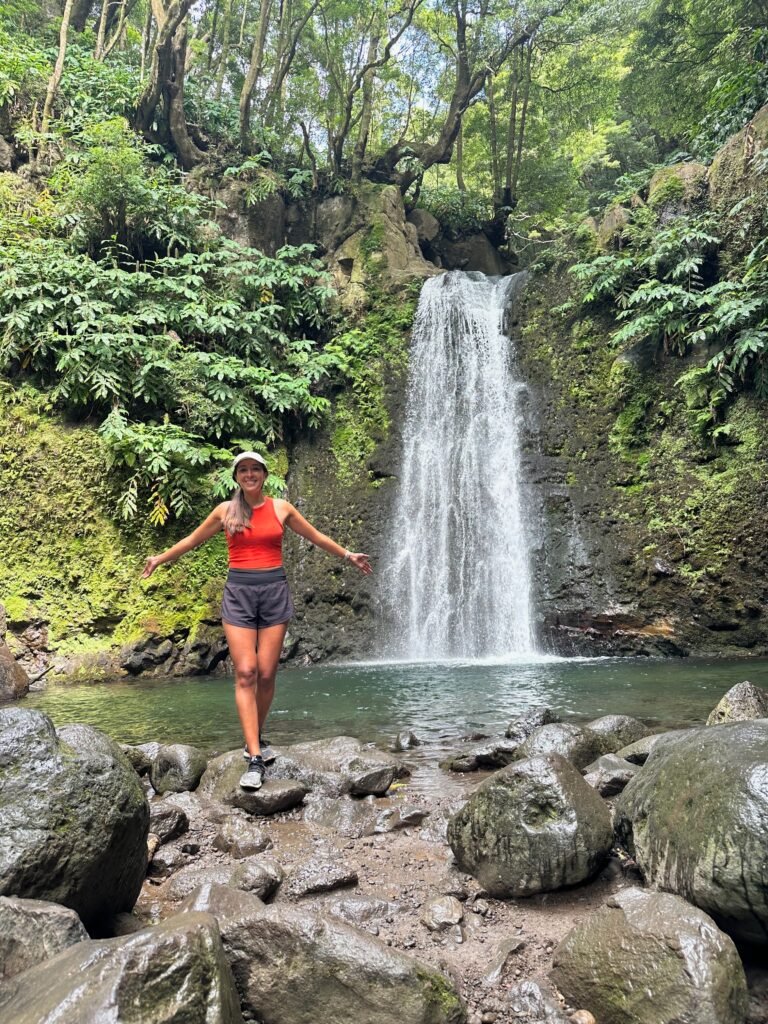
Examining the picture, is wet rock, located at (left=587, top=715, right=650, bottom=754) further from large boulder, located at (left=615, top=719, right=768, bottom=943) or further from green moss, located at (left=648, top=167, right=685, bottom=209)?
green moss, located at (left=648, top=167, right=685, bottom=209)

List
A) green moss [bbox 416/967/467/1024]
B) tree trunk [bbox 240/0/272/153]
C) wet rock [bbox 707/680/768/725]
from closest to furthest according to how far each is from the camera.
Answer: green moss [bbox 416/967/467/1024]
wet rock [bbox 707/680/768/725]
tree trunk [bbox 240/0/272/153]

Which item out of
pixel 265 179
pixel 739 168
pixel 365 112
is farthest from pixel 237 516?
pixel 365 112

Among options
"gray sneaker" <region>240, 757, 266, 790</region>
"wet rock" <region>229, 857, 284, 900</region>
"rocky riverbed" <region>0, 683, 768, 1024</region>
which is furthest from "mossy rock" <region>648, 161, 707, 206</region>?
"wet rock" <region>229, 857, 284, 900</region>

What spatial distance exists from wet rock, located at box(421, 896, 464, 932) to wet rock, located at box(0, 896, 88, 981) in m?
1.17

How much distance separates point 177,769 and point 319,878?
1.62 meters

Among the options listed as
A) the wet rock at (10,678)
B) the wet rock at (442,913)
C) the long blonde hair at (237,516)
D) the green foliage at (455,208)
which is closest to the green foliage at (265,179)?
the green foliage at (455,208)

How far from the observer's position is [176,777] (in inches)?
151

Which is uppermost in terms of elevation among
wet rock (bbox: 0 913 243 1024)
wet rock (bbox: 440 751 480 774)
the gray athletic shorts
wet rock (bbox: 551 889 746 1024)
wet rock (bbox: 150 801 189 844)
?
the gray athletic shorts

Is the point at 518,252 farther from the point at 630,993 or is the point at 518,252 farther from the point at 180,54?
the point at 630,993

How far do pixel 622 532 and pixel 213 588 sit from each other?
6.75 m

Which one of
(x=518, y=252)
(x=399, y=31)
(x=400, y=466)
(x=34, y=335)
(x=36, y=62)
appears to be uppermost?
(x=399, y=31)

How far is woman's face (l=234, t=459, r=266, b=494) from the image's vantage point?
376 centimetres

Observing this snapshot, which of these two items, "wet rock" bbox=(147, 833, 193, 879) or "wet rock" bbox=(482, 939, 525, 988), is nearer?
"wet rock" bbox=(482, 939, 525, 988)

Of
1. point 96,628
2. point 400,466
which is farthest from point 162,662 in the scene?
point 400,466
